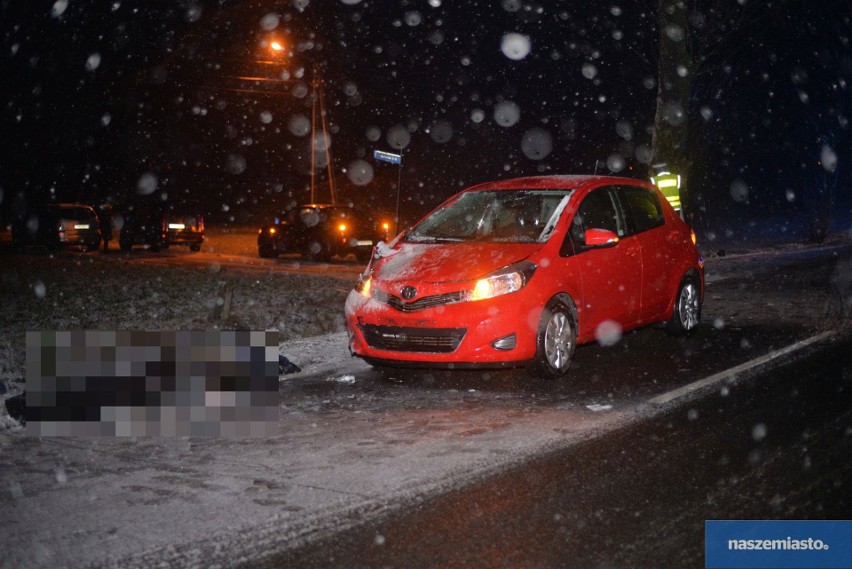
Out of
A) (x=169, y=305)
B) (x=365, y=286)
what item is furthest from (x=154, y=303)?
(x=365, y=286)

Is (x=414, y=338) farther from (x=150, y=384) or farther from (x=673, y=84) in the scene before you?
(x=673, y=84)

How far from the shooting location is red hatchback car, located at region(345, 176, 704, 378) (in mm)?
7230

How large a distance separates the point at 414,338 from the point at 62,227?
1056 inches

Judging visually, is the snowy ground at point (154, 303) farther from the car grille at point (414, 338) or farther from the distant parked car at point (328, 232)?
the distant parked car at point (328, 232)

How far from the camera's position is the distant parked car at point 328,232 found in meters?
24.4

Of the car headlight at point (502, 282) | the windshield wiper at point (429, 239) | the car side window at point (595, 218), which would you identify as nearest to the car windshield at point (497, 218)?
the windshield wiper at point (429, 239)

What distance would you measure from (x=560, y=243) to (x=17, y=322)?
7.80 m

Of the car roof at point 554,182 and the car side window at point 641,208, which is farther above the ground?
the car roof at point 554,182

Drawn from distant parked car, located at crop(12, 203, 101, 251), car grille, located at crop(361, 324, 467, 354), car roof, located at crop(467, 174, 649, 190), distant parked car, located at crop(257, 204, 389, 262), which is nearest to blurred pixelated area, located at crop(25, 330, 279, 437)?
car grille, located at crop(361, 324, 467, 354)

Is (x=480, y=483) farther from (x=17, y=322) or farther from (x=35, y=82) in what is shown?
(x=35, y=82)

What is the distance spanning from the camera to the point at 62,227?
3088 centimetres

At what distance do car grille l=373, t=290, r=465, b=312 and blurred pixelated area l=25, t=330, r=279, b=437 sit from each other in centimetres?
121

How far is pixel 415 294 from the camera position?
7.35 meters

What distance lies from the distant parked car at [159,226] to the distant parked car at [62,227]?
1.13m
